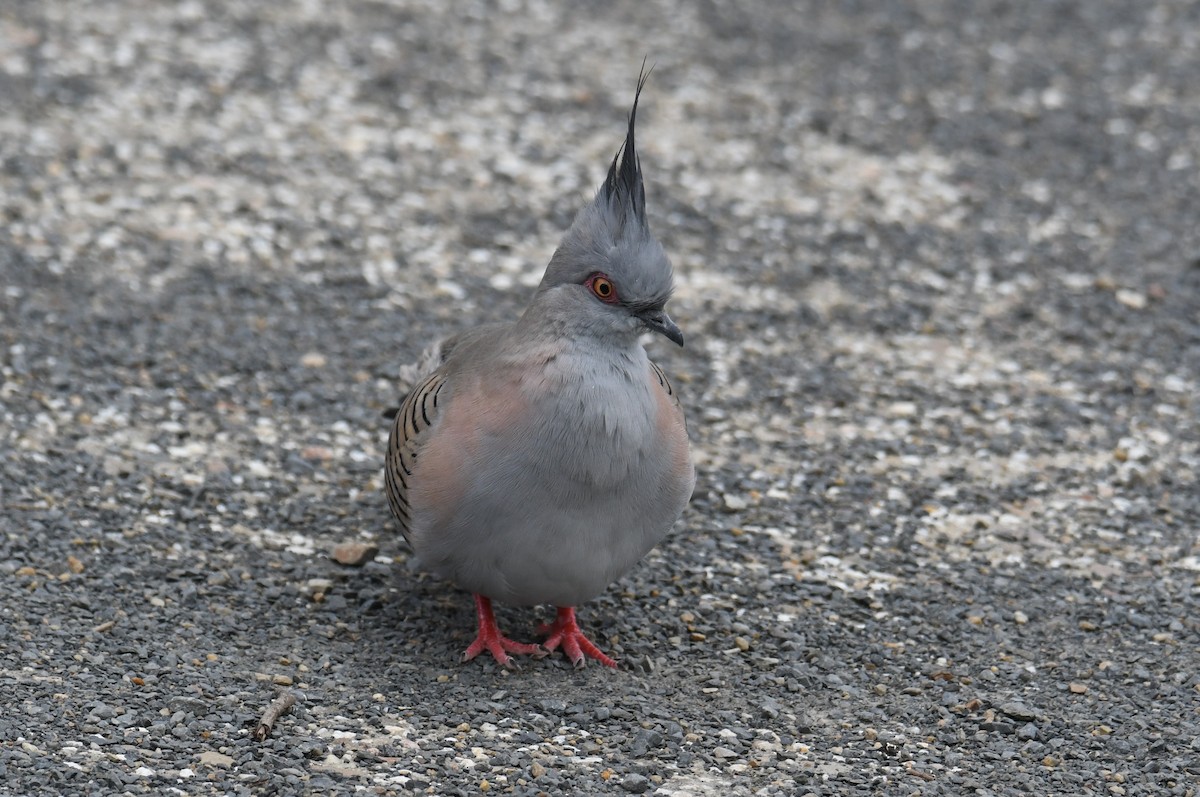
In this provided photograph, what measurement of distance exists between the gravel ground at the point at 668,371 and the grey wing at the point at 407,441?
0.53 meters

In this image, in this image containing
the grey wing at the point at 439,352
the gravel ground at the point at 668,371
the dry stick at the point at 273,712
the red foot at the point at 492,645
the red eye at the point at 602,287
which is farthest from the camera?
the grey wing at the point at 439,352

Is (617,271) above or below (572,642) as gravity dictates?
above

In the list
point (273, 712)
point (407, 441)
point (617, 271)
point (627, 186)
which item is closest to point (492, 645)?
point (407, 441)

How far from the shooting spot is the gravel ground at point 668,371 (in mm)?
5070

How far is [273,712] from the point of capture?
16.1ft

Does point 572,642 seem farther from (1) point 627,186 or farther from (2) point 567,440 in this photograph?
(1) point 627,186

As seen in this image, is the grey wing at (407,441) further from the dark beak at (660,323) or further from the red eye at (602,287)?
the dark beak at (660,323)

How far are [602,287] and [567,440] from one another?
56cm

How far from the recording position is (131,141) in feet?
30.2

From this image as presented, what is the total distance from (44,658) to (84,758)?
67 centimetres

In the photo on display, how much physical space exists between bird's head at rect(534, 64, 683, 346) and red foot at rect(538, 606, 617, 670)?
113 centimetres

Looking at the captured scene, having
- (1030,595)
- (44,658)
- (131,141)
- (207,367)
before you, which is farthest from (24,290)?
(1030,595)

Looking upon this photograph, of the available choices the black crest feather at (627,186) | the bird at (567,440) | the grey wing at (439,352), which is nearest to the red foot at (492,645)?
the bird at (567,440)

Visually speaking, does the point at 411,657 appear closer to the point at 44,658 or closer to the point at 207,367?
the point at 44,658
